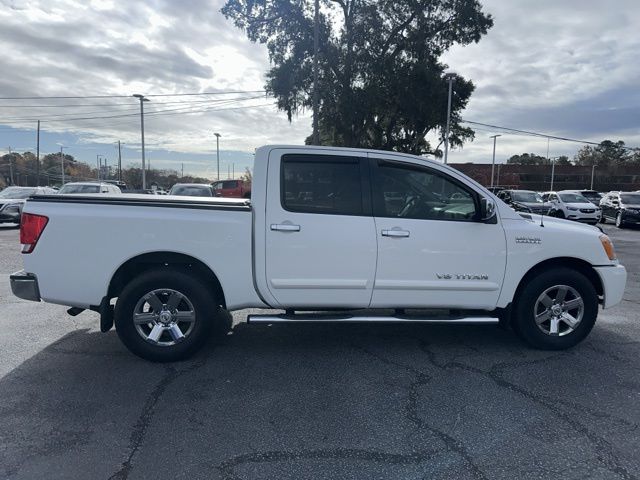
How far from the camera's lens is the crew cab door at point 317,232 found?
163 inches

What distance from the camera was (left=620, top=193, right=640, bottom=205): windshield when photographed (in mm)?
20297

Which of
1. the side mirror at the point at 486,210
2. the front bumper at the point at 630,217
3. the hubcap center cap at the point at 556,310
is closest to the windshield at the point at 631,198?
the front bumper at the point at 630,217

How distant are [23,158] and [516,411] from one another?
113 meters

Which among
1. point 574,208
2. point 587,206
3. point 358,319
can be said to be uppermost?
→ point 587,206

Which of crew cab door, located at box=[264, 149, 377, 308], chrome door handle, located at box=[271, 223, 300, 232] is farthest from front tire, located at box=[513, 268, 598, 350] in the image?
chrome door handle, located at box=[271, 223, 300, 232]

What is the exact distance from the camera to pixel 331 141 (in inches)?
1182

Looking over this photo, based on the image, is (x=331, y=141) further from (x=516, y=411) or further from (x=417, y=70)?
(x=516, y=411)

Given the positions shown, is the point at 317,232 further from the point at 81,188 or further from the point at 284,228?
the point at 81,188

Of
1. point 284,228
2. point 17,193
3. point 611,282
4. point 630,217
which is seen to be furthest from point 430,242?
point 630,217

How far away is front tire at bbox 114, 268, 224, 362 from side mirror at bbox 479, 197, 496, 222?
267 cm

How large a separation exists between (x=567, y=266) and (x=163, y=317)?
13.2 feet

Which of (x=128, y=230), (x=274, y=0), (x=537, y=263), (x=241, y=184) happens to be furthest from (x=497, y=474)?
(x=274, y=0)

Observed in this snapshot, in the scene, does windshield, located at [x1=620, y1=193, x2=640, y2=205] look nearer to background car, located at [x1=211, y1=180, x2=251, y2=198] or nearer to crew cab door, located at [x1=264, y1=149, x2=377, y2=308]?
background car, located at [x1=211, y1=180, x2=251, y2=198]

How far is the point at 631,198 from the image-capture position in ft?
68.1
